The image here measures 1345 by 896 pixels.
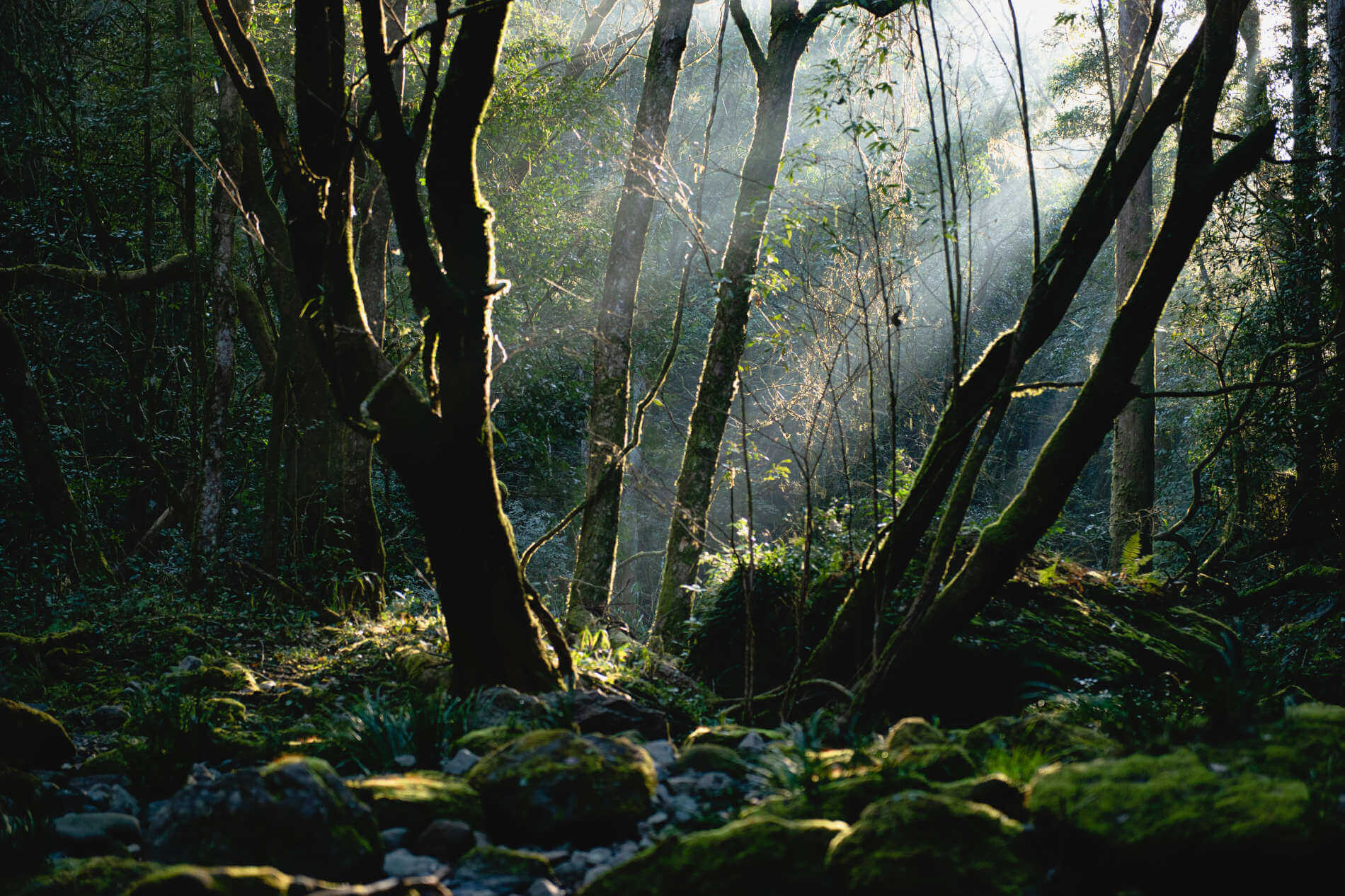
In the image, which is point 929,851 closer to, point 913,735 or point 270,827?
point 913,735

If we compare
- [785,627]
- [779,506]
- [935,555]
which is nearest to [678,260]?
[779,506]

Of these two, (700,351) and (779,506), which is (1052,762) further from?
(779,506)

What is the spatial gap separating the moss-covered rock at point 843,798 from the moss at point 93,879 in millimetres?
1394

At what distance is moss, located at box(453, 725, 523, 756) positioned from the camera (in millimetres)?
2846

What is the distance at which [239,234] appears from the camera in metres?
10.6

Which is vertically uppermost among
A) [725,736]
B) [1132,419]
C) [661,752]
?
[1132,419]

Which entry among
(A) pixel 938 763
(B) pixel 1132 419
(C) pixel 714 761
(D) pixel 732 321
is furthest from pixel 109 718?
(B) pixel 1132 419

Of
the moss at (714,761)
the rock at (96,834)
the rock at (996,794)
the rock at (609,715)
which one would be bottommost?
the rock at (609,715)

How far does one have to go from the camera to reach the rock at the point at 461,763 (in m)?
2.66

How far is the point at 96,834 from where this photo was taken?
2160 millimetres

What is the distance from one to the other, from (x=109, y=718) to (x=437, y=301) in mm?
2779

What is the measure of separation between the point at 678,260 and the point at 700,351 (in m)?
2.18

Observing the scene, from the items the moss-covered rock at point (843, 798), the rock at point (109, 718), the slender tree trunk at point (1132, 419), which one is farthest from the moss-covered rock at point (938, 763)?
the slender tree trunk at point (1132, 419)

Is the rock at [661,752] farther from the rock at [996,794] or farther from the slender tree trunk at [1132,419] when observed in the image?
the slender tree trunk at [1132,419]
